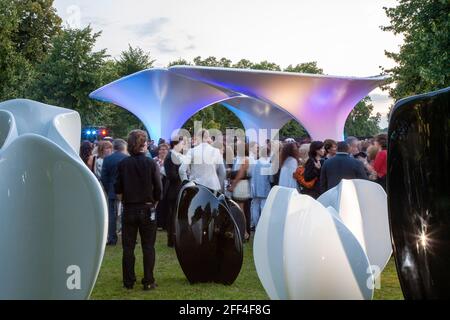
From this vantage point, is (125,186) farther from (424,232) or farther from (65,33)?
(65,33)

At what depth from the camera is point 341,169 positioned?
7.82 meters

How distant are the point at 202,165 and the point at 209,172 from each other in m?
0.19

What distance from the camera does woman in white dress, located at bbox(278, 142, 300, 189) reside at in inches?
362

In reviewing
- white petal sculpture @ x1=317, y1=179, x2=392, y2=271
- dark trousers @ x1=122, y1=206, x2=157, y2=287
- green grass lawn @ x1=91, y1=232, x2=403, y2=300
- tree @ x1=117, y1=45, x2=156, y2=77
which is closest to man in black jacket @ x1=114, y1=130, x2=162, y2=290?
dark trousers @ x1=122, y1=206, x2=157, y2=287

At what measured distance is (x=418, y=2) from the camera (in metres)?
25.9

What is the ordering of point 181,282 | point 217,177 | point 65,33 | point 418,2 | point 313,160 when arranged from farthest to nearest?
1. point 65,33
2. point 418,2
3. point 217,177
4. point 313,160
5. point 181,282

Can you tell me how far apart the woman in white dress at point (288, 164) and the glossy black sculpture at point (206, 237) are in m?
2.58

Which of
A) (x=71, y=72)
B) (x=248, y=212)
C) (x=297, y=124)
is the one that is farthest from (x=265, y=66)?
(x=248, y=212)

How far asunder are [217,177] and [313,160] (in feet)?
5.76

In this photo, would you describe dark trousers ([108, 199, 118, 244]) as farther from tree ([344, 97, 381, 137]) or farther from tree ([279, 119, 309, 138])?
tree ([344, 97, 381, 137])

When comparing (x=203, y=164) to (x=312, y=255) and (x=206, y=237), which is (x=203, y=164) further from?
(x=312, y=255)

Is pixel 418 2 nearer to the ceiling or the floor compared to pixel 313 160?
nearer to the ceiling

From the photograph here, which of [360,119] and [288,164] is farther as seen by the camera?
[360,119]
